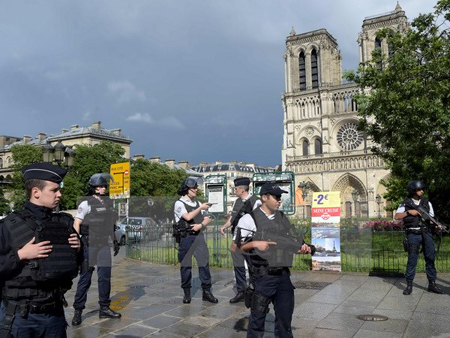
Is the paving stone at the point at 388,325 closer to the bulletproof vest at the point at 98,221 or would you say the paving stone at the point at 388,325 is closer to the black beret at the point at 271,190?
the black beret at the point at 271,190

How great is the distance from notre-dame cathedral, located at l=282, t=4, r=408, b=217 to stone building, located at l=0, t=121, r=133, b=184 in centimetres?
2718

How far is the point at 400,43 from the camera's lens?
15227mm

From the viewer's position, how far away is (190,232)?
673 centimetres

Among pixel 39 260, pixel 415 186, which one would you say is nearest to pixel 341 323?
pixel 415 186

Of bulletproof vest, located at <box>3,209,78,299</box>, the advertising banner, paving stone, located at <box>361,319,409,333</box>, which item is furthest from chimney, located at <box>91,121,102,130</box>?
bulletproof vest, located at <box>3,209,78,299</box>

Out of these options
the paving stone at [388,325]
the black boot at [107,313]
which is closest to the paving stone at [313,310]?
the paving stone at [388,325]

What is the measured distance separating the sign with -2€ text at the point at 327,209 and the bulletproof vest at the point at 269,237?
6.02 meters

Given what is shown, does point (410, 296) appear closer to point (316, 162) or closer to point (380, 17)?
point (316, 162)

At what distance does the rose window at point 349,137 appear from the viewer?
2518 inches

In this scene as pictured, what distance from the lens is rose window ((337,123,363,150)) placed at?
6397cm

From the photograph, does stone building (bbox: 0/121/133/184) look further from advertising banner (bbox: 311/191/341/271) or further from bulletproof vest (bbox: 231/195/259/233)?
bulletproof vest (bbox: 231/195/259/233)

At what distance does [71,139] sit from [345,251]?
2259 inches

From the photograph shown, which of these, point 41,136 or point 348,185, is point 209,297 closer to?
point 348,185

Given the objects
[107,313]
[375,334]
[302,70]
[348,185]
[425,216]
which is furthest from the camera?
[302,70]
